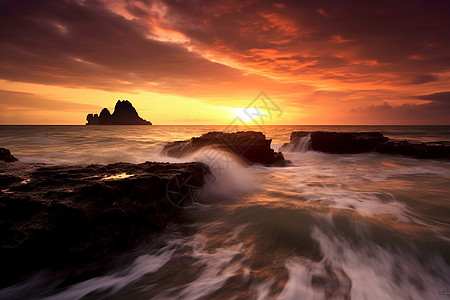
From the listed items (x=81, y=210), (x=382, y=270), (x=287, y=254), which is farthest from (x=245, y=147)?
(x=81, y=210)

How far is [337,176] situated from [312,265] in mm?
7198

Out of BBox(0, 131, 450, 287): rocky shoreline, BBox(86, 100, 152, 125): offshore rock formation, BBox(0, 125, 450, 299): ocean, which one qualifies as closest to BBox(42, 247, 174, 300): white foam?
BBox(0, 125, 450, 299): ocean

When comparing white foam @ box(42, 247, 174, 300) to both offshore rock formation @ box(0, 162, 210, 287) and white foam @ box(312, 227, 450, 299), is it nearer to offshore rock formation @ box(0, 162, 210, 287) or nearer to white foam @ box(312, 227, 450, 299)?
offshore rock formation @ box(0, 162, 210, 287)

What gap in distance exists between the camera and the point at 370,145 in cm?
1638

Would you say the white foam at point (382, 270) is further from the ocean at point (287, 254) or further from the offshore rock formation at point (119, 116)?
the offshore rock formation at point (119, 116)

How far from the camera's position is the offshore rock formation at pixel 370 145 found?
13.8 metres

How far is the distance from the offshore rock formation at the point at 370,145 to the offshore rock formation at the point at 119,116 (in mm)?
152218

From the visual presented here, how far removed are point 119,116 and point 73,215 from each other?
16256 cm

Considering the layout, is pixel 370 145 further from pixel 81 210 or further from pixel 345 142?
pixel 81 210

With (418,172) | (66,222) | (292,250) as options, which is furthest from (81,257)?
(418,172)

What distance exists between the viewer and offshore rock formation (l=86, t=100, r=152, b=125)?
147m

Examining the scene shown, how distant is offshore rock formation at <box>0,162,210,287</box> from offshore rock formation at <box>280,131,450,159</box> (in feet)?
52.2

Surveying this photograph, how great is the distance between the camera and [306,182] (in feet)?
26.7

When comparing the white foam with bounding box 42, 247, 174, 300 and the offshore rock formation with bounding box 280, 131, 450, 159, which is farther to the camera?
the offshore rock formation with bounding box 280, 131, 450, 159
